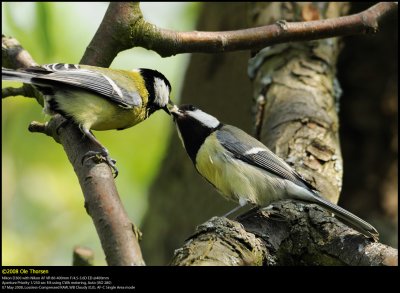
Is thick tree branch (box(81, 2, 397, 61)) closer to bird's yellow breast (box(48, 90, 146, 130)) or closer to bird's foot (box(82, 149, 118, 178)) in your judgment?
bird's yellow breast (box(48, 90, 146, 130))

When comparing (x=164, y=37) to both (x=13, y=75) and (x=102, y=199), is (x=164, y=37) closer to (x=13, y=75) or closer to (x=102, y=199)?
(x=13, y=75)

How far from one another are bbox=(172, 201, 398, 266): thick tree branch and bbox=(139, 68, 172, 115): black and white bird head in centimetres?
83

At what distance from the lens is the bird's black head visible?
296 centimetres

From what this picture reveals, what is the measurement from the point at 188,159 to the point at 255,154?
1.39 meters

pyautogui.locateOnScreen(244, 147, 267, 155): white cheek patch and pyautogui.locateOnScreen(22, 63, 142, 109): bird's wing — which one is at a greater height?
pyautogui.locateOnScreen(22, 63, 142, 109): bird's wing

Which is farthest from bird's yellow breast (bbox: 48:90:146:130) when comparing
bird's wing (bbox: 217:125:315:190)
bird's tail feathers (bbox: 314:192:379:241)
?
bird's tail feathers (bbox: 314:192:379:241)

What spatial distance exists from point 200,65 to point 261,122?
115cm

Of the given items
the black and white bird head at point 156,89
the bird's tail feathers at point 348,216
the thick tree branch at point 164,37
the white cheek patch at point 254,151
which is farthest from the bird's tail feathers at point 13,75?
the bird's tail feathers at point 348,216

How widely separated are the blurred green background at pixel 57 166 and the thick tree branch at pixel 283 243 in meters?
1.92

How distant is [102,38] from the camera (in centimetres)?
250

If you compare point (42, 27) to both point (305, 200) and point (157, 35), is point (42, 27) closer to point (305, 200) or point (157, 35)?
point (157, 35)

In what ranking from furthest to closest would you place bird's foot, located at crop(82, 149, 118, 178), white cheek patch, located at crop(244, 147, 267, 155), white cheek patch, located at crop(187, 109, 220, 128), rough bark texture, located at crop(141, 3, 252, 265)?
rough bark texture, located at crop(141, 3, 252, 265) < white cheek patch, located at crop(187, 109, 220, 128) < white cheek patch, located at crop(244, 147, 267, 155) < bird's foot, located at crop(82, 149, 118, 178)

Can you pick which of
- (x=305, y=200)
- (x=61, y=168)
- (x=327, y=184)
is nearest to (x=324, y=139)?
(x=327, y=184)

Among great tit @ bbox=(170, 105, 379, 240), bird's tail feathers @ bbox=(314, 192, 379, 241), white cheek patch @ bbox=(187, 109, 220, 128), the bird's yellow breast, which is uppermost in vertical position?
white cheek patch @ bbox=(187, 109, 220, 128)
